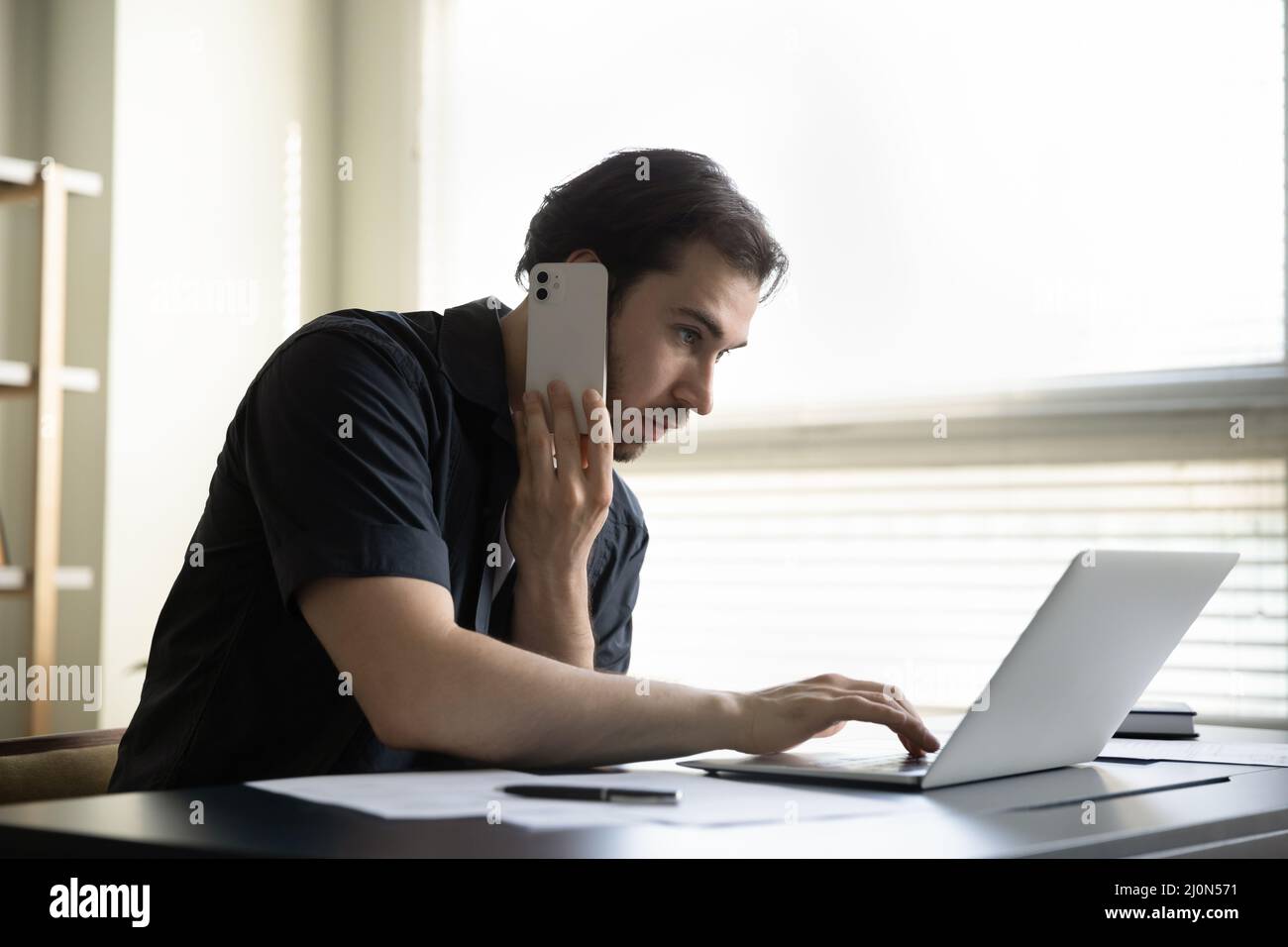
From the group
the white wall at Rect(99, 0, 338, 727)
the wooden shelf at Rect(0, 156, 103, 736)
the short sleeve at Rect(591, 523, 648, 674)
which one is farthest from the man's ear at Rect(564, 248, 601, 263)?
the white wall at Rect(99, 0, 338, 727)

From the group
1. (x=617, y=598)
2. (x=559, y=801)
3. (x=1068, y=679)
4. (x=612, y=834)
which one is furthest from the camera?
(x=617, y=598)

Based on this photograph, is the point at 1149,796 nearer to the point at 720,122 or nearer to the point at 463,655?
the point at 463,655

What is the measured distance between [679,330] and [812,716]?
0.56 m

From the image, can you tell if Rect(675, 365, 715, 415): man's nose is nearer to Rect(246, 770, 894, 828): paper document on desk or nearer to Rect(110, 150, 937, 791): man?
Rect(110, 150, 937, 791): man

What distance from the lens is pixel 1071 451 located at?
234 centimetres

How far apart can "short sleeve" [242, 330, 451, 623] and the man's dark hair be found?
0.35m

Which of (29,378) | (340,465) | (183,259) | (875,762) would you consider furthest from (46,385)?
(875,762)

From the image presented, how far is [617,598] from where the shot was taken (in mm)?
1624

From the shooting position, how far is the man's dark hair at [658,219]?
1474mm

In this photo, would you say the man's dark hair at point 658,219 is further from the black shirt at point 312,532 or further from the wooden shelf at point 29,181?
the wooden shelf at point 29,181

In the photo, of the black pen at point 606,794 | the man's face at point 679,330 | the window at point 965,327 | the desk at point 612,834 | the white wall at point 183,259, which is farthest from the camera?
the white wall at point 183,259

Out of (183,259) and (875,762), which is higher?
(183,259)

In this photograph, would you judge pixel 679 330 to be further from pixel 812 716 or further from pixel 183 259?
pixel 183 259

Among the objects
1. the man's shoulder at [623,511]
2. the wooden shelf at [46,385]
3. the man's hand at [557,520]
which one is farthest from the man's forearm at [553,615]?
the wooden shelf at [46,385]
